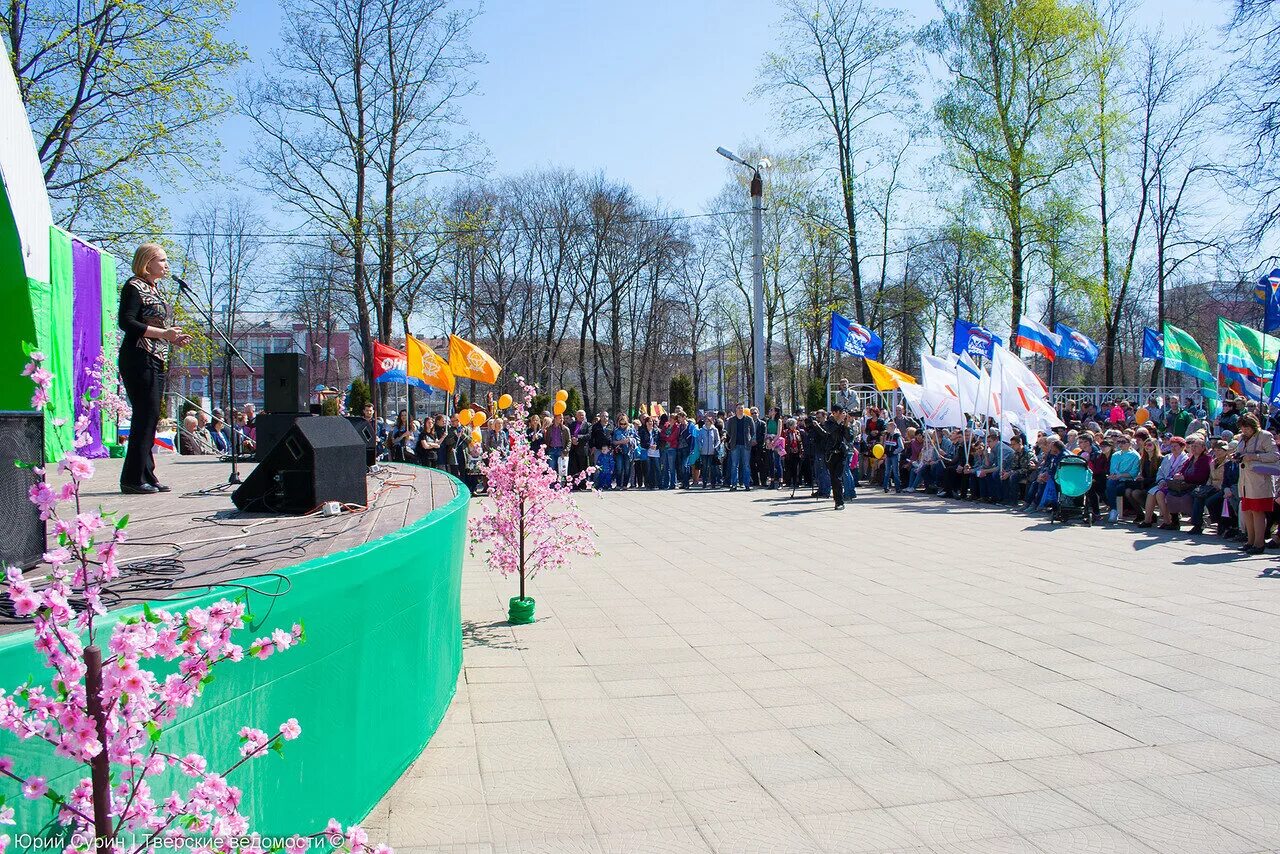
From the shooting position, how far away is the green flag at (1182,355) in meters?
20.4

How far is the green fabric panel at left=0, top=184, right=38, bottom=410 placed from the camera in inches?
281

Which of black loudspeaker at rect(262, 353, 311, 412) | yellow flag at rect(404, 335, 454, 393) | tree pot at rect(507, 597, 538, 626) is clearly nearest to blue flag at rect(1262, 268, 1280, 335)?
tree pot at rect(507, 597, 538, 626)

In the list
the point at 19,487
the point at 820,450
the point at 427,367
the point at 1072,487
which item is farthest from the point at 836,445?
the point at 19,487

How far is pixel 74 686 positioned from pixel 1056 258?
101 feet

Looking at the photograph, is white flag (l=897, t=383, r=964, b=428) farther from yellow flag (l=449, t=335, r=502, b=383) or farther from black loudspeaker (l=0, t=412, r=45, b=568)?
black loudspeaker (l=0, t=412, r=45, b=568)

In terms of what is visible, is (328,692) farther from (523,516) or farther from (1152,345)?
(1152,345)

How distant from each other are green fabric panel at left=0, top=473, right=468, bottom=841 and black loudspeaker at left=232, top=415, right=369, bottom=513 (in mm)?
924

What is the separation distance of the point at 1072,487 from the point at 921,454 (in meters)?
6.05

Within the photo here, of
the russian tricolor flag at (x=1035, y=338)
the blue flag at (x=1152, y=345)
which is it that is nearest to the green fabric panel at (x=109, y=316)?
the russian tricolor flag at (x=1035, y=338)

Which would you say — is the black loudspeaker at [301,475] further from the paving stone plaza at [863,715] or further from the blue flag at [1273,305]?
the blue flag at [1273,305]

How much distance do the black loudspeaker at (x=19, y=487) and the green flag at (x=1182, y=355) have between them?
22225mm

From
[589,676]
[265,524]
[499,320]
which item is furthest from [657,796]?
[499,320]

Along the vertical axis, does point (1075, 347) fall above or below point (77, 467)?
above

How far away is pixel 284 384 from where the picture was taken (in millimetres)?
9570
